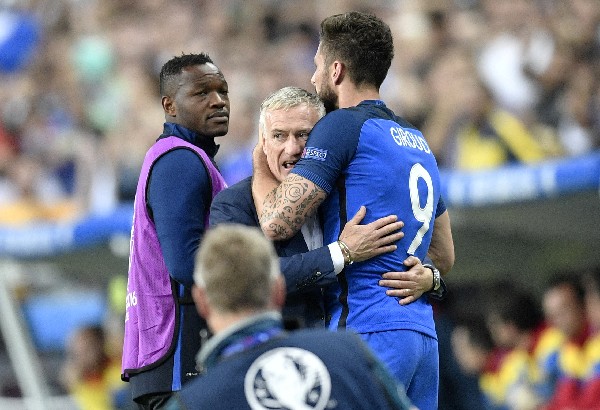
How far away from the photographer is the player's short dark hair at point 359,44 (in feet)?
15.2

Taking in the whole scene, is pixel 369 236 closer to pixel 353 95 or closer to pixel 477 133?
pixel 353 95

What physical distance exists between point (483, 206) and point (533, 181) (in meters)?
0.50

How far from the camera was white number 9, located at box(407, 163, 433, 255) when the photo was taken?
457 centimetres

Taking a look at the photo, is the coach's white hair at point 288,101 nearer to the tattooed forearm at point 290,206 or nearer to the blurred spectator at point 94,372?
the tattooed forearm at point 290,206

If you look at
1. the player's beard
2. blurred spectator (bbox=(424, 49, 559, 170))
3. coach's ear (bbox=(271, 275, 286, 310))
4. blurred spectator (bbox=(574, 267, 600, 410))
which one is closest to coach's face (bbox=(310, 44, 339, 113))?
the player's beard

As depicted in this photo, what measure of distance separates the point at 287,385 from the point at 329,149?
58.3 inches

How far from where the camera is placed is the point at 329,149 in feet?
14.5

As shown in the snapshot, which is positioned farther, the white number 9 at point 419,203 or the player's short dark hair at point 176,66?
the player's short dark hair at point 176,66

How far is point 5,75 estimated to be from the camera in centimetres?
1603

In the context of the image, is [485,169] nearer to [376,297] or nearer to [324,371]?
[376,297]

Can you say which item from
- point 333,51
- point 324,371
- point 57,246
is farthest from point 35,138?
point 324,371

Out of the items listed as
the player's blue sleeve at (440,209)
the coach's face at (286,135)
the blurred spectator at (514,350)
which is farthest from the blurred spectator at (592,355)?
the coach's face at (286,135)

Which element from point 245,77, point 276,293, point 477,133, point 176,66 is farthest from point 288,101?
point 245,77

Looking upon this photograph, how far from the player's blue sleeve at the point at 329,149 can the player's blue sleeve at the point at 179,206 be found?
0.44m
